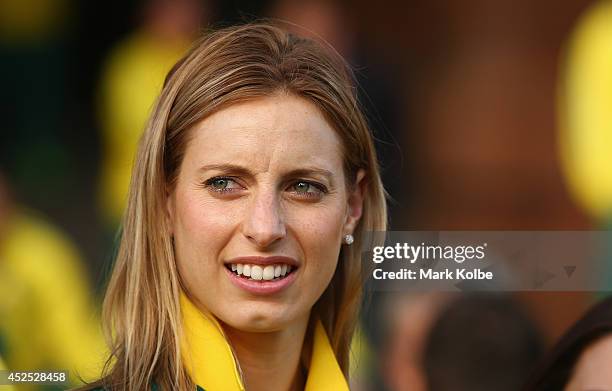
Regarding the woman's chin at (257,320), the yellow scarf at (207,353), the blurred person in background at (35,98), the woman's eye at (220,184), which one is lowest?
the yellow scarf at (207,353)

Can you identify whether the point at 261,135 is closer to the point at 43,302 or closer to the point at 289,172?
the point at 289,172

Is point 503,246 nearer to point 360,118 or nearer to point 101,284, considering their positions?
point 360,118

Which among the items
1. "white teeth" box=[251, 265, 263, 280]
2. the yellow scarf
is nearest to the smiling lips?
"white teeth" box=[251, 265, 263, 280]

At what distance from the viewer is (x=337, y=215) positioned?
2078 millimetres

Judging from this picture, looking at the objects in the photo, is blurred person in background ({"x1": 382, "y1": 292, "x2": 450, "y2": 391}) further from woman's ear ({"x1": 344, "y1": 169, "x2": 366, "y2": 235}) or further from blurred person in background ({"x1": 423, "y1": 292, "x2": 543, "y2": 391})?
woman's ear ({"x1": 344, "y1": 169, "x2": 366, "y2": 235})

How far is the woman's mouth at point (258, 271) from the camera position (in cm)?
198

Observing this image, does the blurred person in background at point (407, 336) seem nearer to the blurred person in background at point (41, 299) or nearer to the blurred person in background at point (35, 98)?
the blurred person in background at point (41, 299)

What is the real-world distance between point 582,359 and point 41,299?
1360mm

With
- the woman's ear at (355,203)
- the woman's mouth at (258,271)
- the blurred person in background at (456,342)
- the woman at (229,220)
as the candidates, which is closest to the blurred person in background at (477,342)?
the blurred person in background at (456,342)

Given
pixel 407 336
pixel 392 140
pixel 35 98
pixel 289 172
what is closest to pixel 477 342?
pixel 407 336

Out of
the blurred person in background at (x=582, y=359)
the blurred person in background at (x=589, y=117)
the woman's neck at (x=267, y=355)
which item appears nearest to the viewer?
the woman's neck at (x=267, y=355)

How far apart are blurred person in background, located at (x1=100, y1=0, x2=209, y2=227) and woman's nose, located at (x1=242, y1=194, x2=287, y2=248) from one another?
33.1 inches

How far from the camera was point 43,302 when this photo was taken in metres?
2.80

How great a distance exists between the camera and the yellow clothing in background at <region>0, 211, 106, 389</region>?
275 cm
